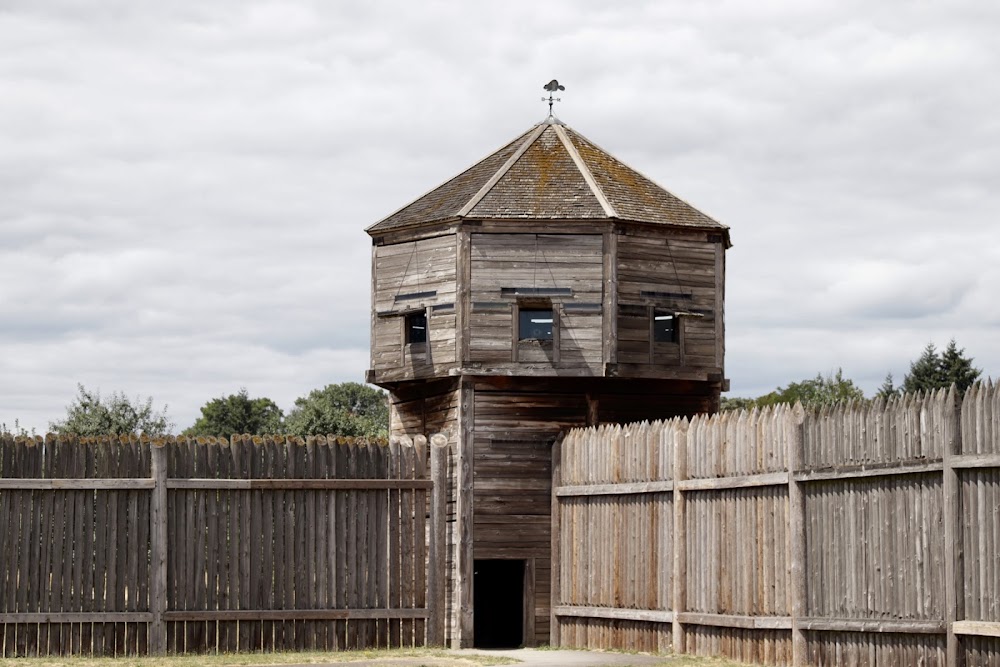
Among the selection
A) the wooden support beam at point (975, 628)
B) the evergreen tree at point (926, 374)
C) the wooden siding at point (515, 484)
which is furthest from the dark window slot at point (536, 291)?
the evergreen tree at point (926, 374)

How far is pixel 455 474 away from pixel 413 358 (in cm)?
230

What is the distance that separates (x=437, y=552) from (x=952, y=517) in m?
9.90

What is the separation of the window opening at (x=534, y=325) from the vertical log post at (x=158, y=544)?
5958 millimetres

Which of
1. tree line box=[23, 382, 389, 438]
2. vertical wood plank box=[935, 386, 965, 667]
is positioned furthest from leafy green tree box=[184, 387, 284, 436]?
vertical wood plank box=[935, 386, 965, 667]

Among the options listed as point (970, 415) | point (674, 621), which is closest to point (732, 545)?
point (674, 621)

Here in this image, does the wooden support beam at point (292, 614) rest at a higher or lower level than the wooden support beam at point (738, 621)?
lower

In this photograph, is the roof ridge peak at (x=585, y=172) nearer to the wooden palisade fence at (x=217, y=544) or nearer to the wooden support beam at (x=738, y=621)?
the wooden palisade fence at (x=217, y=544)

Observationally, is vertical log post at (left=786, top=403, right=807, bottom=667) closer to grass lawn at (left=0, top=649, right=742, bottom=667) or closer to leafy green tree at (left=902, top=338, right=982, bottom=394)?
grass lawn at (left=0, top=649, right=742, bottom=667)

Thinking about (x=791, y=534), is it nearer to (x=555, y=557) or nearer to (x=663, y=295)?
(x=555, y=557)

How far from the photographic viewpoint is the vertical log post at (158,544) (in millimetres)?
22062

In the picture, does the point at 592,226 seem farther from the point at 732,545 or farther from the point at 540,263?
the point at 732,545

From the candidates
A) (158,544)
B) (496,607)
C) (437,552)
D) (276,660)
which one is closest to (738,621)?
(437,552)

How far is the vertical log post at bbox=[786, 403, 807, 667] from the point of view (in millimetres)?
18031

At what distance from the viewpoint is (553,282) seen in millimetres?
24328
